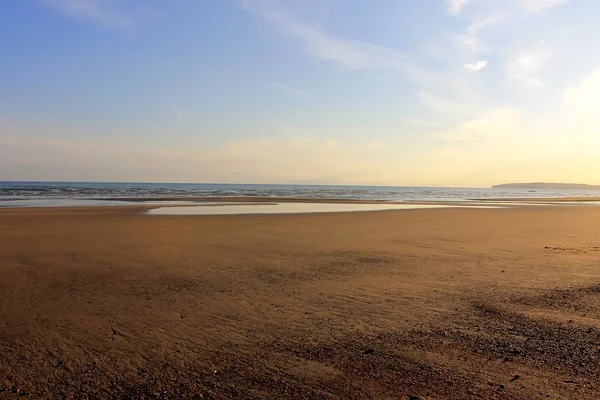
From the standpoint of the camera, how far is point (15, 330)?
5719 mm

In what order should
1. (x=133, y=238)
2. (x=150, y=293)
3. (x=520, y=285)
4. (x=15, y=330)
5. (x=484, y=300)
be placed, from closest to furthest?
(x=15, y=330)
(x=484, y=300)
(x=150, y=293)
(x=520, y=285)
(x=133, y=238)

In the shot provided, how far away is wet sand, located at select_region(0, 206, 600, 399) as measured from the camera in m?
4.29

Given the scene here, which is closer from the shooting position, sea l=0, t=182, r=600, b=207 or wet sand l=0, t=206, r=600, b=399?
wet sand l=0, t=206, r=600, b=399

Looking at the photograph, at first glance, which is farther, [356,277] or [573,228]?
[573,228]

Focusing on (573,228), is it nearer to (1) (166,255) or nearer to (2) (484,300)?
(2) (484,300)

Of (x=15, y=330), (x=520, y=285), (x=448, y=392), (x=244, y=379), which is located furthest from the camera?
(x=520, y=285)

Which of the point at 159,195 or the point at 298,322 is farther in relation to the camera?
the point at 159,195

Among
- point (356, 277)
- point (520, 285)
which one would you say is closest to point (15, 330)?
point (356, 277)

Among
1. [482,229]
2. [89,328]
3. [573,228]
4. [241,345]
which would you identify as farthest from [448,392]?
[573,228]

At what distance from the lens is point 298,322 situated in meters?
6.16

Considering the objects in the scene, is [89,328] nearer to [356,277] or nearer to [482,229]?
[356,277]

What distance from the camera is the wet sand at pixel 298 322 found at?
4289 millimetres

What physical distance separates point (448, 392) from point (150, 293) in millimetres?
5548

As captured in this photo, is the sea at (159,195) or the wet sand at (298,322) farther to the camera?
the sea at (159,195)
